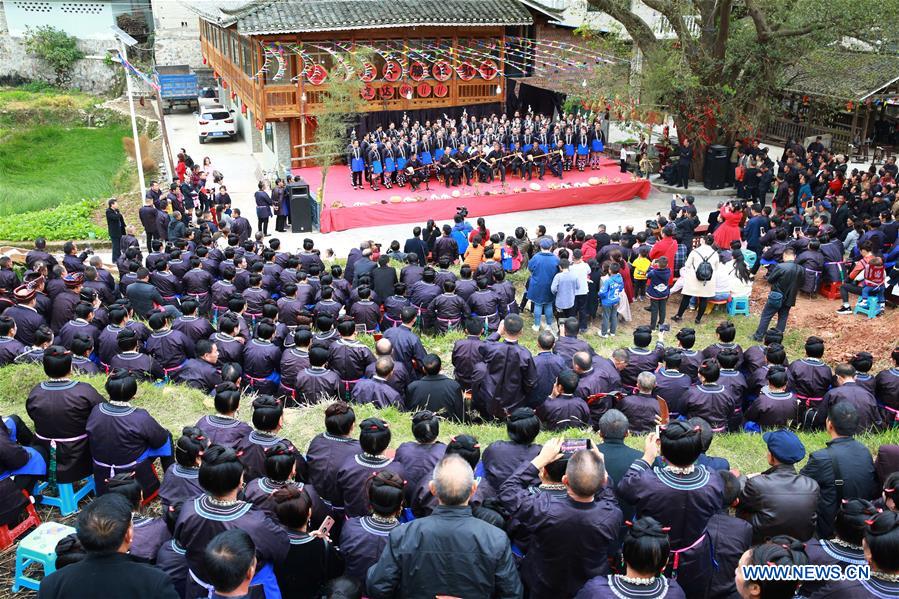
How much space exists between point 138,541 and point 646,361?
A: 541 centimetres

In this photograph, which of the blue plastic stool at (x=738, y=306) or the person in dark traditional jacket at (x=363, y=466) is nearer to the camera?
the person in dark traditional jacket at (x=363, y=466)

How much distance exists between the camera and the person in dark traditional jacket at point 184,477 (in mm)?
5016

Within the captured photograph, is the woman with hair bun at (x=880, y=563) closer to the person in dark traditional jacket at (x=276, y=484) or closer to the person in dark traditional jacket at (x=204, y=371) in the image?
the person in dark traditional jacket at (x=276, y=484)

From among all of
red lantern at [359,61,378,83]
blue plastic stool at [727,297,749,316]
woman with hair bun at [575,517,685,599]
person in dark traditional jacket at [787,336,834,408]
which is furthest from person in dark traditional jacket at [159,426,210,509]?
red lantern at [359,61,378,83]

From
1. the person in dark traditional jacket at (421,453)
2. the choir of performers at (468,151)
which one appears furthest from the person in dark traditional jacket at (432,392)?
the choir of performers at (468,151)

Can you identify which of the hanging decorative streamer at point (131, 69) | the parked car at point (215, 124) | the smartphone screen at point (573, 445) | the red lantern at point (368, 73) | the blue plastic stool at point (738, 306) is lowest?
the blue plastic stool at point (738, 306)

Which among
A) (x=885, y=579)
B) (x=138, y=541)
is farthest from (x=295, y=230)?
(x=885, y=579)

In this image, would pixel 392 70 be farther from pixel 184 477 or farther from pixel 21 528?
pixel 184 477

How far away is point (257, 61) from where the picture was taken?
71.9ft

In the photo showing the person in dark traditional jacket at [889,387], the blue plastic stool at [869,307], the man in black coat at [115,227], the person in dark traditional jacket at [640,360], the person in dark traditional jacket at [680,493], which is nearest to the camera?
the person in dark traditional jacket at [680,493]

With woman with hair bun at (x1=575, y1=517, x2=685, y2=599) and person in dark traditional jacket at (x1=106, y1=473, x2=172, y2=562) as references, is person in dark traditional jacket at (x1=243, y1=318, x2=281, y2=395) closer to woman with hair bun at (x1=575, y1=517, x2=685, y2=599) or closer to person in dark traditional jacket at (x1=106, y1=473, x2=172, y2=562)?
person in dark traditional jacket at (x1=106, y1=473, x2=172, y2=562)

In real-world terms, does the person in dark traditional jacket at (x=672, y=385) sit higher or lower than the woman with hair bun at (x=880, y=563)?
lower

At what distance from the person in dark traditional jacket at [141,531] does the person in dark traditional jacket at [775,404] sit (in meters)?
5.35

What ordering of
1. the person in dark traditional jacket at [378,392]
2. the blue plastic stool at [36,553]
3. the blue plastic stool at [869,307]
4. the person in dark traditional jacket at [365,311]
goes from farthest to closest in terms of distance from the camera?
the blue plastic stool at [869,307] → the person in dark traditional jacket at [365,311] → the person in dark traditional jacket at [378,392] → the blue plastic stool at [36,553]
